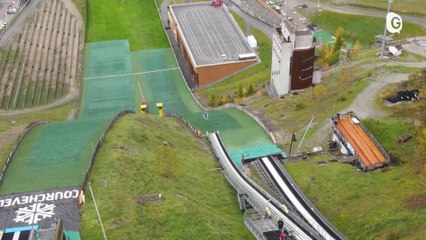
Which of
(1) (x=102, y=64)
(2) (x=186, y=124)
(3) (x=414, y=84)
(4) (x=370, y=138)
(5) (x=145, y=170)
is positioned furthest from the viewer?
(1) (x=102, y=64)

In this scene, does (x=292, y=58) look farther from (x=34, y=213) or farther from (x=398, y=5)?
(x=398, y=5)

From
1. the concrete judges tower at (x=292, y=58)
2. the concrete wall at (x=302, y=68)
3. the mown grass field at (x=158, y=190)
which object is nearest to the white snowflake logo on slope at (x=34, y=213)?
the mown grass field at (x=158, y=190)

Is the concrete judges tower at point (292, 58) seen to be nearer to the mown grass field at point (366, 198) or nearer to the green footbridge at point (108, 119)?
the green footbridge at point (108, 119)

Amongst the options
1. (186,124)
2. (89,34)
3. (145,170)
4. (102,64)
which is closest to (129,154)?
(145,170)

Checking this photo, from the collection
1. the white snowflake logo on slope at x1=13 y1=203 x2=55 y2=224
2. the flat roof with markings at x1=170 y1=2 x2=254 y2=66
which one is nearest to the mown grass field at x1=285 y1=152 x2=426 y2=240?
the white snowflake logo on slope at x1=13 y1=203 x2=55 y2=224

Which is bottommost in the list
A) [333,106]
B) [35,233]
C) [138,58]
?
[138,58]

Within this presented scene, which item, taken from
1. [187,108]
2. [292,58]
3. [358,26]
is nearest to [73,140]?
[187,108]

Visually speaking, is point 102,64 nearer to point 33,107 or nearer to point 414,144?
point 33,107

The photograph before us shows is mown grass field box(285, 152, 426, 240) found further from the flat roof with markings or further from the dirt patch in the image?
the dirt patch
